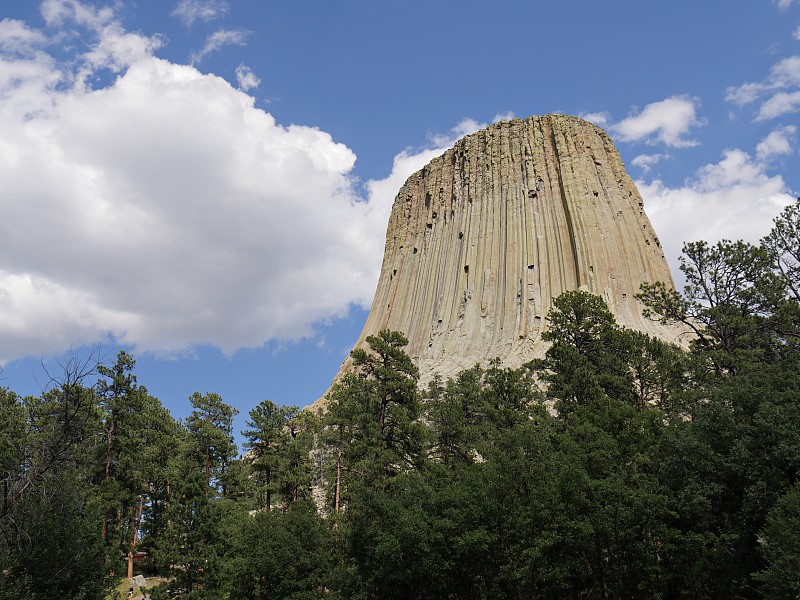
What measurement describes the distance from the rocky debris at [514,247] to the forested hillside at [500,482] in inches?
901

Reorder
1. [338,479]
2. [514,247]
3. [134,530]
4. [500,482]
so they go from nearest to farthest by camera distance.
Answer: [500,482], [338,479], [134,530], [514,247]

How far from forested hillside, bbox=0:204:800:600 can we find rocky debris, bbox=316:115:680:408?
22873 millimetres

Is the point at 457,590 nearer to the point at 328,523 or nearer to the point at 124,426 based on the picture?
the point at 328,523

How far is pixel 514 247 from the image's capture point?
196 feet

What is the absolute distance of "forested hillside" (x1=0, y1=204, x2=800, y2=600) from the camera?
56.2 feet

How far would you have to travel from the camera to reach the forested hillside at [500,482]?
17141 millimetres

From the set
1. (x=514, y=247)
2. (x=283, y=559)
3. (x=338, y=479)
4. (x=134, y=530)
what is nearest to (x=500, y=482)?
(x=283, y=559)

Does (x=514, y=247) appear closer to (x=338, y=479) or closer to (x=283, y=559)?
(x=338, y=479)

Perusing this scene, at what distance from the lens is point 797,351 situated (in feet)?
67.4

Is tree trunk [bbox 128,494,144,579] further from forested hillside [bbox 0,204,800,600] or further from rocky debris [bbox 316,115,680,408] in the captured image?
rocky debris [bbox 316,115,680,408]

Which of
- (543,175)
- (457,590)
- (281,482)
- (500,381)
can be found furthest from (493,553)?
(543,175)

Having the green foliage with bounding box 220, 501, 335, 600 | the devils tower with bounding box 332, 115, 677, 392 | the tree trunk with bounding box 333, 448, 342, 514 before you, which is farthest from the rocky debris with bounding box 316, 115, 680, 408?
the green foliage with bounding box 220, 501, 335, 600

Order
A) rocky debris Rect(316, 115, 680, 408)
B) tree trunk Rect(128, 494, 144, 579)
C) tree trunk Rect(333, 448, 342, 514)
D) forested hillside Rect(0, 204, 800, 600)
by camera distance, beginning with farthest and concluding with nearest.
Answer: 1. rocky debris Rect(316, 115, 680, 408)
2. tree trunk Rect(128, 494, 144, 579)
3. tree trunk Rect(333, 448, 342, 514)
4. forested hillside Rect(0, 204, 800, 600)

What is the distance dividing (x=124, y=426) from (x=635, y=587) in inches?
927
